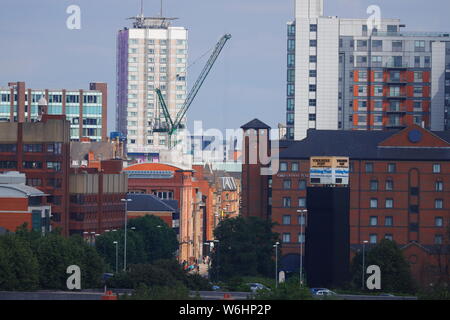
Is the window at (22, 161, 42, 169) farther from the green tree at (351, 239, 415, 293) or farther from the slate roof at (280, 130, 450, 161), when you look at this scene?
the green tree at (351, 239, 415, 293)

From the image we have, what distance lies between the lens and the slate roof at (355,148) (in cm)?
16850

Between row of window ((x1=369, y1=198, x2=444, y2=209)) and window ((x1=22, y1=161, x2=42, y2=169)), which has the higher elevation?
window ((x1=22, y1=161, x2=42, y2=169))

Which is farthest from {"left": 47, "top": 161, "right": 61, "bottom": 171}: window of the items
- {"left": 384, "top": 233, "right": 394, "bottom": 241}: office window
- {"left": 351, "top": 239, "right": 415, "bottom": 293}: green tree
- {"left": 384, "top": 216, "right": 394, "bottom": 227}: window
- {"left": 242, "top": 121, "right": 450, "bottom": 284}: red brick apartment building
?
{"left": 351, "top": 239, "right": 415, "bottom": 293}: green tree

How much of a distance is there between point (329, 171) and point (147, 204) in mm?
57725

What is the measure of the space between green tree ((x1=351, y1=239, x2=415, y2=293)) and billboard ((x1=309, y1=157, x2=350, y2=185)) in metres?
6.70

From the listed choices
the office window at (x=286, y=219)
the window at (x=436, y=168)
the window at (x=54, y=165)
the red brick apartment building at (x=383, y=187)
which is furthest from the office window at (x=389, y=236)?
the window at (x=54, y=165)

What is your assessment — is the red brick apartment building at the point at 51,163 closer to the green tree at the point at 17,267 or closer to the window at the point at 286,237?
the window at the point at 286,237

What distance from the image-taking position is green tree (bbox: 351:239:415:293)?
420 feet

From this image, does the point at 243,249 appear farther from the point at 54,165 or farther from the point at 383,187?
the point at 383,187

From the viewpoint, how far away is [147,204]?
19238 centimetres

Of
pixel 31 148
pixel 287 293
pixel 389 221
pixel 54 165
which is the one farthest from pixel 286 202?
pixel 287 293

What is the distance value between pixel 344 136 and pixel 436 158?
10.7m
